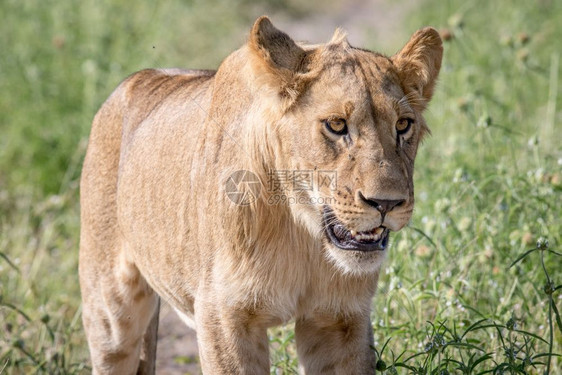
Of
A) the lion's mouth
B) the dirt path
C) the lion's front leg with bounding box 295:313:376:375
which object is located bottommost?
the lion's front leg with bounding box 295:313:376:375

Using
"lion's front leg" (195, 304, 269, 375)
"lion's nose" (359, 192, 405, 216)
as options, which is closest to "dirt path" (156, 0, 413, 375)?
"lion's front leg" (195, 304, 269, 375)

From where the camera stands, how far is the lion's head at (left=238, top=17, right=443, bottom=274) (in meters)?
2.95

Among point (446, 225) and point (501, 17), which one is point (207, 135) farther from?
point (501, 17)

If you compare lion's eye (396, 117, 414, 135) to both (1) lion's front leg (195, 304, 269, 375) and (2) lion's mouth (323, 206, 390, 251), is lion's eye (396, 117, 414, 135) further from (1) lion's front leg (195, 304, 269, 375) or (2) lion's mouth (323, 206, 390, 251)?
(1) lion's front leg (195, 304, 269, 375)

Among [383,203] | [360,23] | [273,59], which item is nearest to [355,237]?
[383,203]

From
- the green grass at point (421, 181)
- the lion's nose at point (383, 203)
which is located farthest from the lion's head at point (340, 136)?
the green grass at point (421, 181)

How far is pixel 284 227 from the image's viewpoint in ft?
10.6

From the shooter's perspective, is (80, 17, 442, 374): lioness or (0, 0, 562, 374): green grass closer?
(80, 17, 442, 374): lioness

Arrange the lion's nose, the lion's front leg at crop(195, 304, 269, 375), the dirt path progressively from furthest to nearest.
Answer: the dirt path → the lion's front leg at crop(195, 304, 269, 375) → the lion's nose

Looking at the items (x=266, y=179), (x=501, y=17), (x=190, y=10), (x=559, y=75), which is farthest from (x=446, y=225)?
(x=190, y=10)

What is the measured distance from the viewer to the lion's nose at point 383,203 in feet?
9.55

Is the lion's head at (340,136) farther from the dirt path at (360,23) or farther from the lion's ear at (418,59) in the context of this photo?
the dirt path at (360,23)

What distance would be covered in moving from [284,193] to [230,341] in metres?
0.55

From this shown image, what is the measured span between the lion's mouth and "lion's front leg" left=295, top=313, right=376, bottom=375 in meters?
0.36
